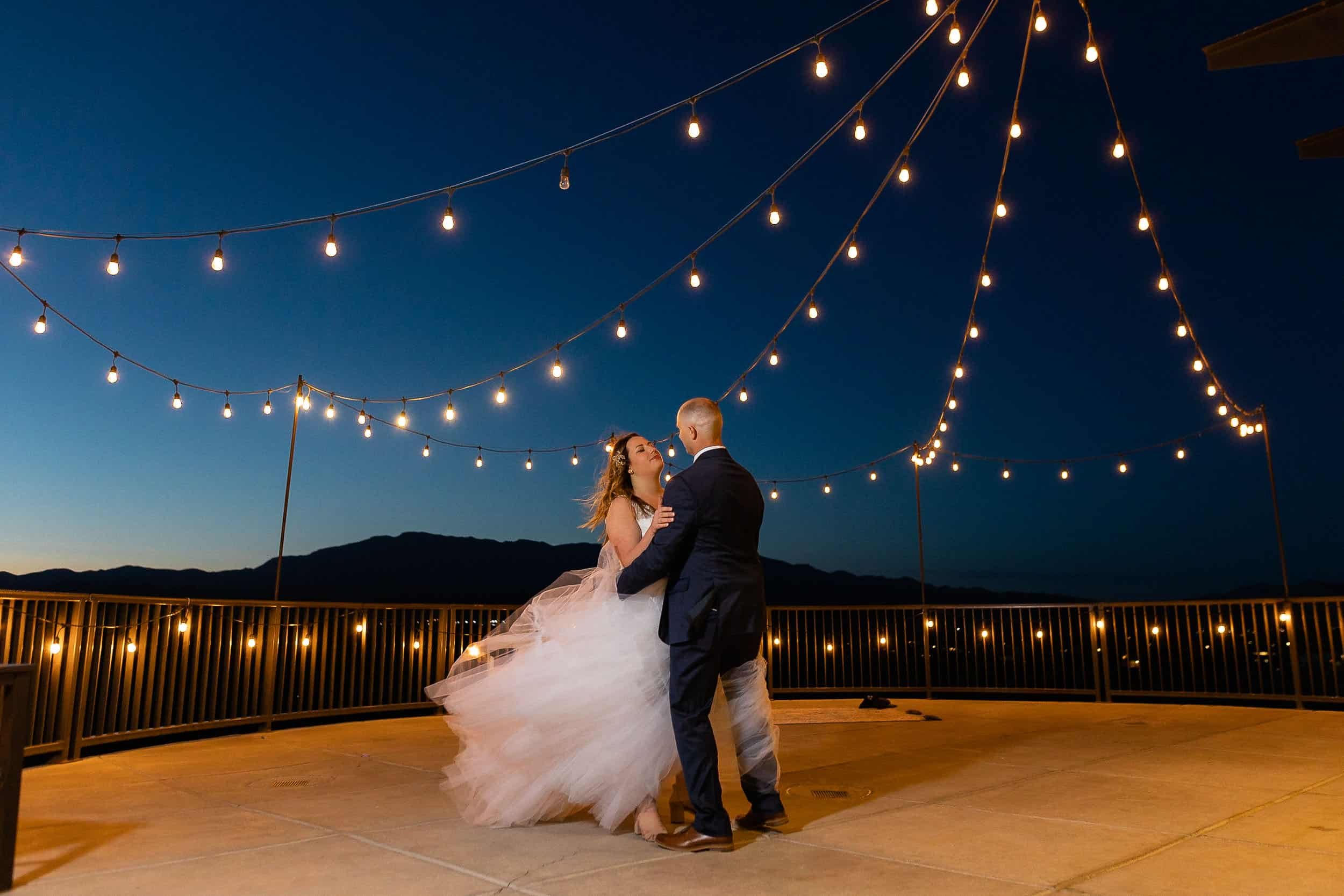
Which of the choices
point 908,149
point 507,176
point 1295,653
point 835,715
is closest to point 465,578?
point 835,715

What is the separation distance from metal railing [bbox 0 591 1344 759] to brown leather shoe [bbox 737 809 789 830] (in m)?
3.17

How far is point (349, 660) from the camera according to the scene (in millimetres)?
7398

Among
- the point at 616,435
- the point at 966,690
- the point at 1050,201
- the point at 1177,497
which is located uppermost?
the point at 1050,201

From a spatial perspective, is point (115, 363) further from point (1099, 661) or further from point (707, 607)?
point (1099, 661)

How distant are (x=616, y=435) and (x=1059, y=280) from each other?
15.7 m

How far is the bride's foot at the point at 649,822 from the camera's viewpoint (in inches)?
114

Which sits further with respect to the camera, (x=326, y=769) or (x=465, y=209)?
(x=465, y=209)

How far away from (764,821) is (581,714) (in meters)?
0.76

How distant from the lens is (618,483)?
3445 mm

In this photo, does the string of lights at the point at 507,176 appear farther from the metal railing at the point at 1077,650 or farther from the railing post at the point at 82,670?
the metal railing at the point at 1077,650

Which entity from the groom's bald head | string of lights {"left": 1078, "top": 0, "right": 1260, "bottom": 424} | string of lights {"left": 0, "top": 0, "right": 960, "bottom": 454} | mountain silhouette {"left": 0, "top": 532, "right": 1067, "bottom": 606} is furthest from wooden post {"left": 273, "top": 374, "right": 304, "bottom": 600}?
mountain silhouette {"left": 0, "top": 532, "right": 1067, "bottom": 606}

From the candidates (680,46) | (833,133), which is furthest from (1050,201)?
(833,133)

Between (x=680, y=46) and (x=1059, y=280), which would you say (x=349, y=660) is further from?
(x=1059, y=280)

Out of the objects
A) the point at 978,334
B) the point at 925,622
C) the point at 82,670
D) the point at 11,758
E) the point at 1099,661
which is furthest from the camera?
the point at 978,334
